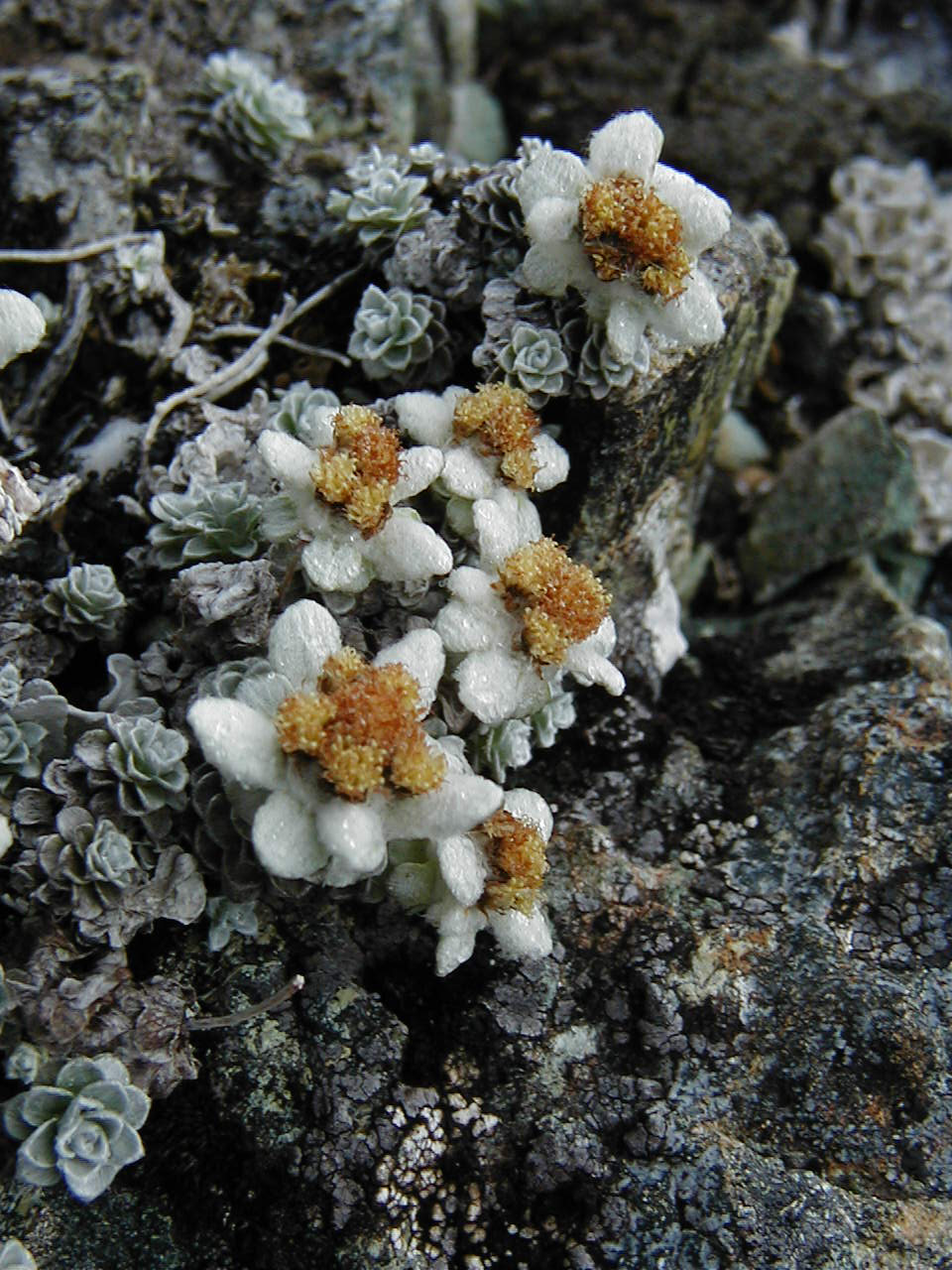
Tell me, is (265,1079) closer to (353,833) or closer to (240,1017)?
(240,1017)

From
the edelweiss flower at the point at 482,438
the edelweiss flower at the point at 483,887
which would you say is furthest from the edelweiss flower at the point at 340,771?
the edelweiss flower at the point at 482,438

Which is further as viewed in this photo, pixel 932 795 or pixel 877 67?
pixel 877 67

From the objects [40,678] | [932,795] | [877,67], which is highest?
[877,67]

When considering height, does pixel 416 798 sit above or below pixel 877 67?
below

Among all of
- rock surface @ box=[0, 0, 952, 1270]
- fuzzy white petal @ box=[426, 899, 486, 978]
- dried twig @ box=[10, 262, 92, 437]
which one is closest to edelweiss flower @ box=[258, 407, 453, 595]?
rock surface @ box=[0, 0, 952, 1270]

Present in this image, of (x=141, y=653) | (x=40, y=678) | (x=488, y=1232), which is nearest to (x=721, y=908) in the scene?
(x=488, y=1232)

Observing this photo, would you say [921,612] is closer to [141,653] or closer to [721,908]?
[721,908]

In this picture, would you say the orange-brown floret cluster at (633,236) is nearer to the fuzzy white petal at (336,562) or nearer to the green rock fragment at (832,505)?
the fuzzy white petal at (336,562)
